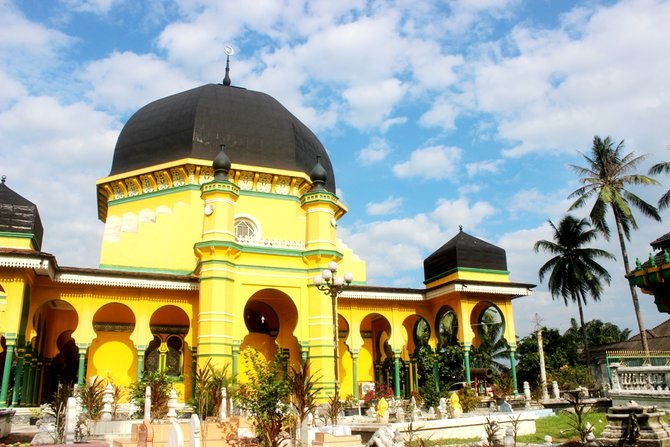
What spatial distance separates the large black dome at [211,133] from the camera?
24.9 metres

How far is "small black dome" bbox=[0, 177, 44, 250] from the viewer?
58.7ft

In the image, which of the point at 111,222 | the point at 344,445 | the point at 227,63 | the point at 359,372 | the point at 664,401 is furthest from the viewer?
the point at 227,63

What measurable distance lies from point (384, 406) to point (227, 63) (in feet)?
71.0

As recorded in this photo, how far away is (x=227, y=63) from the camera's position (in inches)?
1234

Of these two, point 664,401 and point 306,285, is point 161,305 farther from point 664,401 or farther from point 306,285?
point 664,401

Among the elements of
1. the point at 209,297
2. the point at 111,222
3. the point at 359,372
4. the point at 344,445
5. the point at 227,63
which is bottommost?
the point at 344,445

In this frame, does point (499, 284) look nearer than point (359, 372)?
Yes

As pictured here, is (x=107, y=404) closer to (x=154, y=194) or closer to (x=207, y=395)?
(x=207, y=395)

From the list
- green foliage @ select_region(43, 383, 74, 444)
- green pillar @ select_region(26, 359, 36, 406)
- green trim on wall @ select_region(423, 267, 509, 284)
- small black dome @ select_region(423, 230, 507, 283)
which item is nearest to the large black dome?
small black dome @ select_region(423, 230, 507, 283)

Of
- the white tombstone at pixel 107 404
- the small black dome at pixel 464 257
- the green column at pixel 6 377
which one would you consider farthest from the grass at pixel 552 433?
the green column at pixel 6 377

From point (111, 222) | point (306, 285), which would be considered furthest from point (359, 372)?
point (111, 222)

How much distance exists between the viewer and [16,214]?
18062 millimetres

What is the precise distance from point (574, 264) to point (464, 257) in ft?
39.3

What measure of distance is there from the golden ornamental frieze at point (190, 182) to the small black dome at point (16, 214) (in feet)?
21.9
